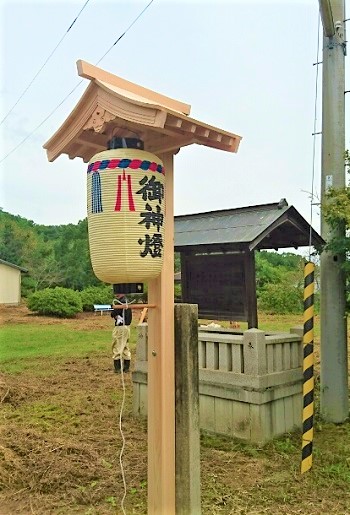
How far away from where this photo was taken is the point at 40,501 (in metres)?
3.56

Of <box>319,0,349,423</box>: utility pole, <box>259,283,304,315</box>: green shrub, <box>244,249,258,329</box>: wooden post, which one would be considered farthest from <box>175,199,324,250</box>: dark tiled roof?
<box>259,283,304,315</box>: green shrub

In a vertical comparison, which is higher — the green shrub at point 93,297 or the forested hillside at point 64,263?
the forested hillside at point 64,263

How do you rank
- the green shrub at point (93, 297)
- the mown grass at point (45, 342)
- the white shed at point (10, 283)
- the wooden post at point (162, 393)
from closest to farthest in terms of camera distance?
the wooden post at point (162, 393), the mown grass at point (45, 342), the green shrub at point (93, 297), the white shed at point (10, 283)

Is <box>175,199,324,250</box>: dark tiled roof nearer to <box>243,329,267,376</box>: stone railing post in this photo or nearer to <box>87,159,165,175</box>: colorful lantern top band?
<box>243,329,267,376</box>: stone railing post

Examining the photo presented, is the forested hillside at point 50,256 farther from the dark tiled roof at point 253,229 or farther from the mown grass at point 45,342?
the dark tiled roof at point 253,229

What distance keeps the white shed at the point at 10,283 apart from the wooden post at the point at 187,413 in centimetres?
2809

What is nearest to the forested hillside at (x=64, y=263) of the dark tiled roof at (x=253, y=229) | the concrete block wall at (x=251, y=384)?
the dark tiled roof at (x=253, y=229)

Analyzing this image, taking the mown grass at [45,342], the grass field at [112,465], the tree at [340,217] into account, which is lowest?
the mown grass at [45,342]

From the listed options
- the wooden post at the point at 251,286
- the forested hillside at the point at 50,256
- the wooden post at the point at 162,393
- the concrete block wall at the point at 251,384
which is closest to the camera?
the wooden post at the point at 162,393

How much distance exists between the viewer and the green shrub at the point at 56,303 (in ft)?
72.0

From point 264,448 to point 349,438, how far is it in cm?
107

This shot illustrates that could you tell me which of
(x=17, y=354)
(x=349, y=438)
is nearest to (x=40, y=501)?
(x=349, y=438)

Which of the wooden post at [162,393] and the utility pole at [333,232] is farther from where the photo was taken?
the utility pole at [333,232]

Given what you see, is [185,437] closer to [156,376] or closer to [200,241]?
[156,376]
